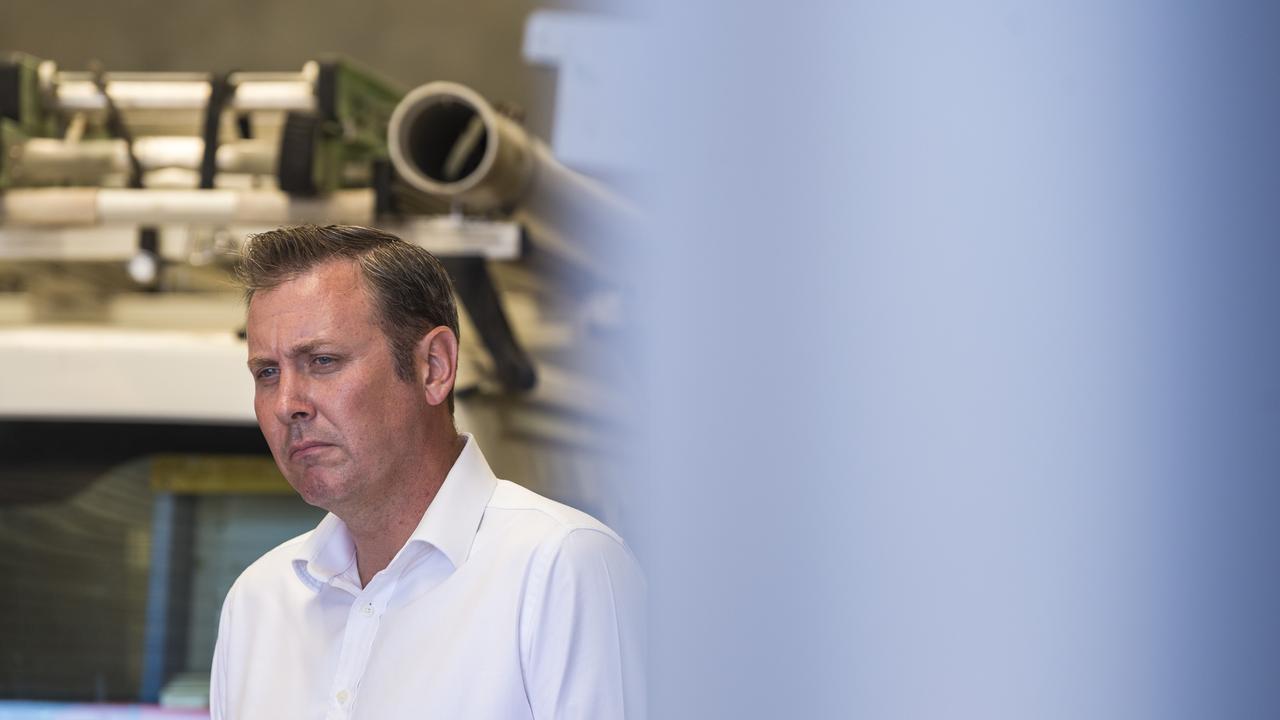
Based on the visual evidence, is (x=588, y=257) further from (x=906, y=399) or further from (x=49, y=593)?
(x=906, y=399)

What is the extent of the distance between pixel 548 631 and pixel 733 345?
0.49m

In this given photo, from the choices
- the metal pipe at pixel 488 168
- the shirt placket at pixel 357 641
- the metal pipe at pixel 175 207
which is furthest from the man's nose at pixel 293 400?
the metal pipe at pixel 175 207

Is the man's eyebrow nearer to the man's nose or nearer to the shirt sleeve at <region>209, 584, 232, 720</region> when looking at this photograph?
the man's nose

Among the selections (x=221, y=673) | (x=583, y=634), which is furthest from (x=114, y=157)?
(x=583, y=634)

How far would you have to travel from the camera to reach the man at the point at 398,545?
71 cm

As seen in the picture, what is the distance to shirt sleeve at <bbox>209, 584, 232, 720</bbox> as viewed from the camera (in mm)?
859

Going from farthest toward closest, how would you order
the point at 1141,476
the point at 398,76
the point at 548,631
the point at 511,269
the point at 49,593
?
the point at 398,76 → the point at 511,269 → the point at 49,593 → the point at 548,631 → the point at 1141,476

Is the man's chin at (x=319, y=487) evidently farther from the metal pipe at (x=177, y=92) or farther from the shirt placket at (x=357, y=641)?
the metal pipe at (x=177, y=92)

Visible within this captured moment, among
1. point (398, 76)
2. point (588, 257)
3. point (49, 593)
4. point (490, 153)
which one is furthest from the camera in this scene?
point (398, 76)

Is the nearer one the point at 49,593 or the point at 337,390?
the point at 337,390

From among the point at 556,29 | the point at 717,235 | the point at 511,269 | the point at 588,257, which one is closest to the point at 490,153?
the point at 588,257

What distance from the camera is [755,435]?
0.79 ft

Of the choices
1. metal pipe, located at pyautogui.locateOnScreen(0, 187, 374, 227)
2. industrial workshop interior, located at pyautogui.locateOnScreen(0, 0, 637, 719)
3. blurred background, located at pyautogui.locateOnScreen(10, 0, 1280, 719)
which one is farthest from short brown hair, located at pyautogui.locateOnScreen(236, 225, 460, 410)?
metal pipe, located at pyautogui.locateOnScreen(0, 187, 374, 227)

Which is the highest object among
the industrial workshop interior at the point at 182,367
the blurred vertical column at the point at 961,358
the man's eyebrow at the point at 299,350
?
the blurred vertical column at the point at 961,358
